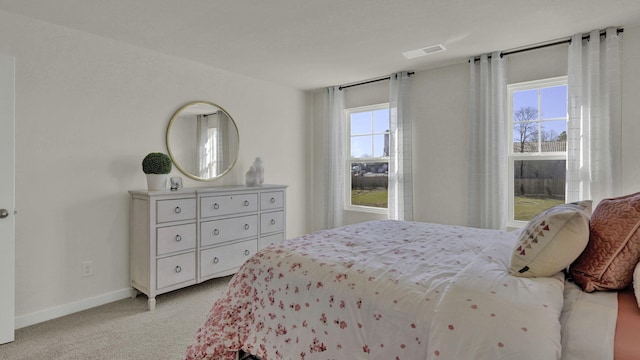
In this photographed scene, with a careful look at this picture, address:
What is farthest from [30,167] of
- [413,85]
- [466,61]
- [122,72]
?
[466,61]

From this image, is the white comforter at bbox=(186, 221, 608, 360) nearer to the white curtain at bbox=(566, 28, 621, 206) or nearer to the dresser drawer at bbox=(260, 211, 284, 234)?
the white curtain at bbox=(566, 28, 621, 206)

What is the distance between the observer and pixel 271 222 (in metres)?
3.77

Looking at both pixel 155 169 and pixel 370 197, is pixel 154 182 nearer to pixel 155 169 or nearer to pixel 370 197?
pixel 155 169

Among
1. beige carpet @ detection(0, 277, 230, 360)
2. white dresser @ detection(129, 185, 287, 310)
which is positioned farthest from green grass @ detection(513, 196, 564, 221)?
beige carpet @ detection(0, 277, 230, 360)

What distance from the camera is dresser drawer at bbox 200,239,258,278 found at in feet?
10.3

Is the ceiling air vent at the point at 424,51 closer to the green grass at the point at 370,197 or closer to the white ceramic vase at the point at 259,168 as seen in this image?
the green grass at the point at 370,197

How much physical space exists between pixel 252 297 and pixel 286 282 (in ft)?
0.92

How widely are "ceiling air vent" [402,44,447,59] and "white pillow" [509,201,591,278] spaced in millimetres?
2276

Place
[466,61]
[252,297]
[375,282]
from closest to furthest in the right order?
[375,282], [252,297], [466,61]

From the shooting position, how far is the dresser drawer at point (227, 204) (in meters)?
3.14

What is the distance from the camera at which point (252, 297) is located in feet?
5.95

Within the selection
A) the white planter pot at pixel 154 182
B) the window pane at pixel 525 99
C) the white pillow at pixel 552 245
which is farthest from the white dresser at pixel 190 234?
the window pane at pixel 525 99

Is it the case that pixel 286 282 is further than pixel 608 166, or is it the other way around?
pixel 608 166

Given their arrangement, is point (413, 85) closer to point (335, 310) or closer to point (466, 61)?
point (466, 61)
